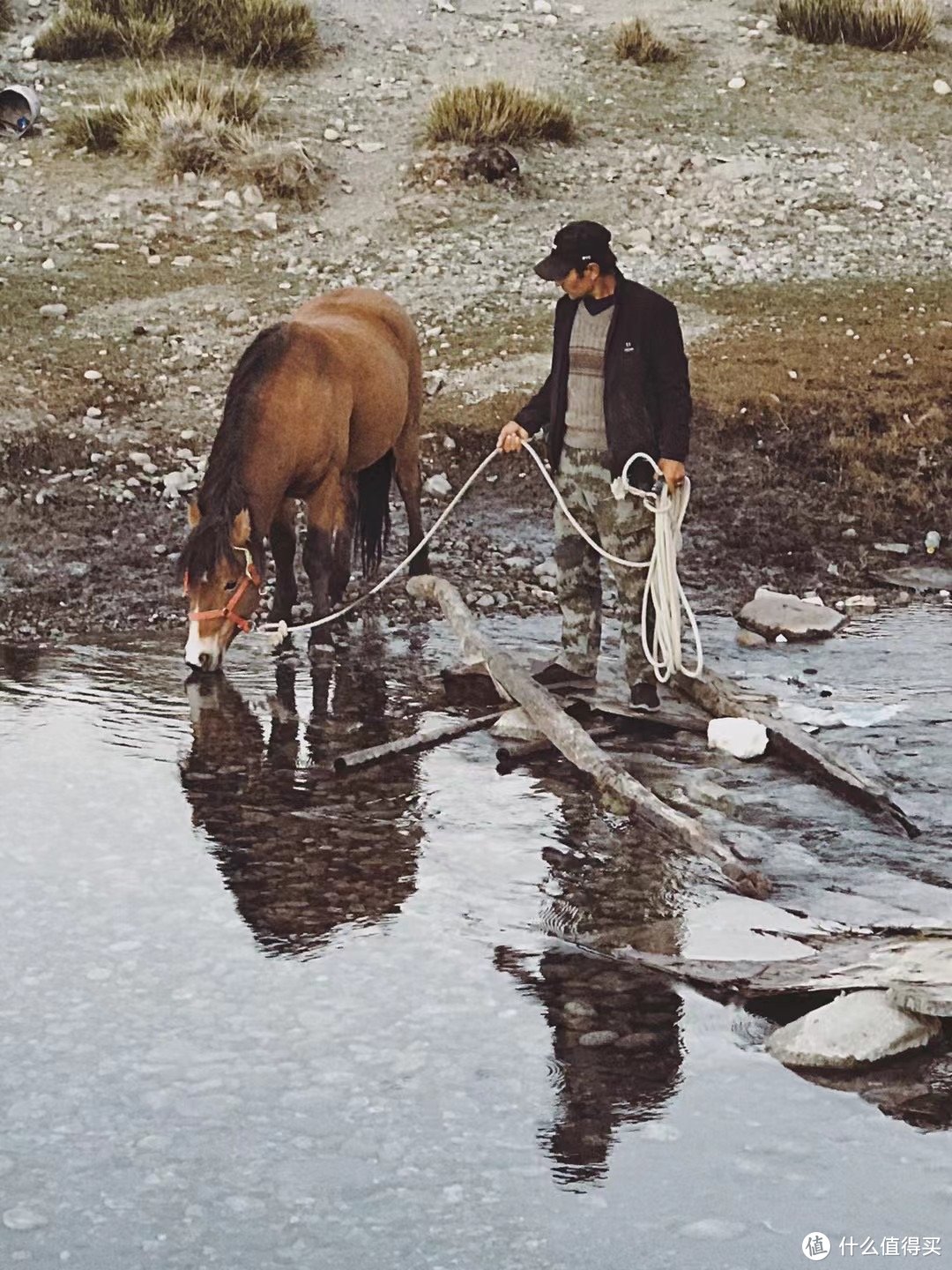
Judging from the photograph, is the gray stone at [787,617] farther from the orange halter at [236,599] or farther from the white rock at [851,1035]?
the white rock at [851,1035]

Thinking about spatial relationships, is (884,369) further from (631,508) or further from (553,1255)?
(553,1255)

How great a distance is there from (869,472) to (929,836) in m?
5.24

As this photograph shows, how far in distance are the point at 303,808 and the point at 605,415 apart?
6.36 feet

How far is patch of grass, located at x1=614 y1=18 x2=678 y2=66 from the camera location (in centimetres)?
1792

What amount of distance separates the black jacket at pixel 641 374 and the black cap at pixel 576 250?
7.1 inches

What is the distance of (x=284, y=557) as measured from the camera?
855 centimetres

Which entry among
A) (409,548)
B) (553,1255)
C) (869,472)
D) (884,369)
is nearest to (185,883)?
(553,1255)

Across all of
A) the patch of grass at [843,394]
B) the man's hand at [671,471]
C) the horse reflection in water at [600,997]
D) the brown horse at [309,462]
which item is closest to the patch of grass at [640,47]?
the patch of grass at [843,394]

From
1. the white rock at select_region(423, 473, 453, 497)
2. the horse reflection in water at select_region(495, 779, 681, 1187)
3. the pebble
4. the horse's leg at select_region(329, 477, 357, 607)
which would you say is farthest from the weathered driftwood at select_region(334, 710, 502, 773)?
the white rock at select_region(423, 473, 453, 497)

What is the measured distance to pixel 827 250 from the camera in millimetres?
14531

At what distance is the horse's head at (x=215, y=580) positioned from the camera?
23.9 feet

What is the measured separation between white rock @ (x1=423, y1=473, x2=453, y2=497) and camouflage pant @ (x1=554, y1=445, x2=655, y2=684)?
130 inches

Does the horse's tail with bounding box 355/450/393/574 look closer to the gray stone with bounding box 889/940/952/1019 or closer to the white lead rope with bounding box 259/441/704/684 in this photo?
the white lead rope with bounding box 259/441/704/684

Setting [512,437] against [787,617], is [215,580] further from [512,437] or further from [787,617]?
[787,617]
